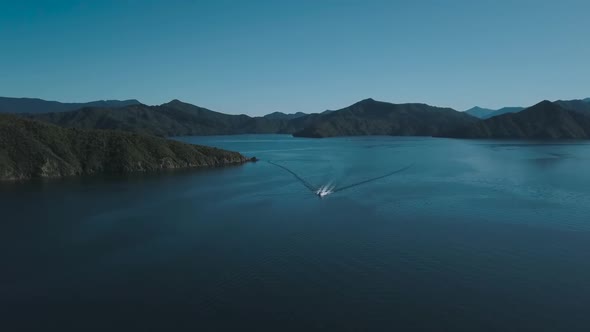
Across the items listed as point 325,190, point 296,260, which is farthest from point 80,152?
point 296,260

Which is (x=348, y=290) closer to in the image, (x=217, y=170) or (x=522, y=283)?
(x=522, y=283)

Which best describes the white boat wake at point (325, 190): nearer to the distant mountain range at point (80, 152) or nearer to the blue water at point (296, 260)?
the blue water at point (296, 260)

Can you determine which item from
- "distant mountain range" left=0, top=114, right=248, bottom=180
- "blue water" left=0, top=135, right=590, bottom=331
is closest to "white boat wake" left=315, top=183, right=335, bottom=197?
"blue water" left=0, top=135, right=590, bottom=331

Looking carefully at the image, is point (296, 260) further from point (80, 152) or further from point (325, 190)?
point (80, 152)

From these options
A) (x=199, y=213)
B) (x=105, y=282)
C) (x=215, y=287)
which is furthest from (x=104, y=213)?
(x=215, y=287)

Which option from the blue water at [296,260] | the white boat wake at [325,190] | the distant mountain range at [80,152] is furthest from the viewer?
the distant mountain range at [80,152]

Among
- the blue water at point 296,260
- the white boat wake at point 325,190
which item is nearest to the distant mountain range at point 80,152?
the blue water at point 296,260
